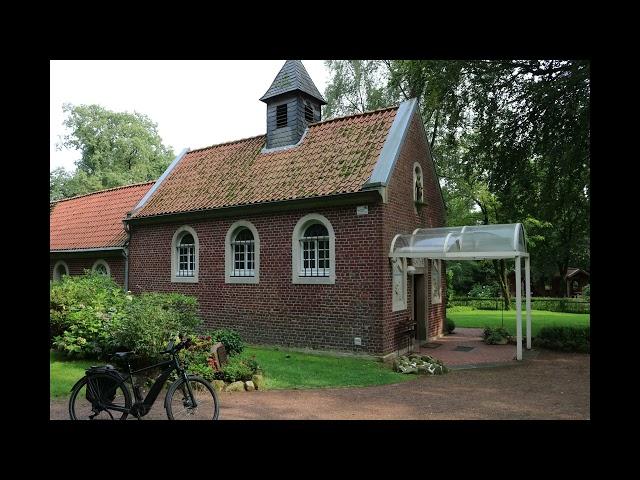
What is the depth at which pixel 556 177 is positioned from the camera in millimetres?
14766

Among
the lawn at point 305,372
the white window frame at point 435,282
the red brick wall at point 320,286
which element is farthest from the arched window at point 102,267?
the white window frame at point 435,282

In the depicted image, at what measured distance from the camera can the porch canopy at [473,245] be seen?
11.7 metres

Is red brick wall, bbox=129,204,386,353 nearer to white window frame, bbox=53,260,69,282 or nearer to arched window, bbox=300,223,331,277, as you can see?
arched window, bbox=300,223,331,277

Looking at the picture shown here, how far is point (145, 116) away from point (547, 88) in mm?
37529

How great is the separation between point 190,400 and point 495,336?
11948 mm

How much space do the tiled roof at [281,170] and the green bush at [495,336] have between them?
7331 mm

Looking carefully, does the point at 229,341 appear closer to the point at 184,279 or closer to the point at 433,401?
A: the point at 433,401

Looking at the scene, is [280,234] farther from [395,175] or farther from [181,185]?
[181,185]

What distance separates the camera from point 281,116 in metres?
16.3

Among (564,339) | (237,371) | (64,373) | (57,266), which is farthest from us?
(57,266)

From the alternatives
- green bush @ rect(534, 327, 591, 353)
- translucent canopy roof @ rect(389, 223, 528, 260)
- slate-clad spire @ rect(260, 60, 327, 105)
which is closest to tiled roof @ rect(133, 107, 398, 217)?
slate-clad spire @ rect(260, 60, 327, 105)

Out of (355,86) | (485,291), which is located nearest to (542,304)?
(485,291)

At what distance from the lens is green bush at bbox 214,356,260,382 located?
8.76m

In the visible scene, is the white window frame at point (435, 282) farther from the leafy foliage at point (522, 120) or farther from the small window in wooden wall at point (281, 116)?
the small window in wooden wall at point (281, 116)
